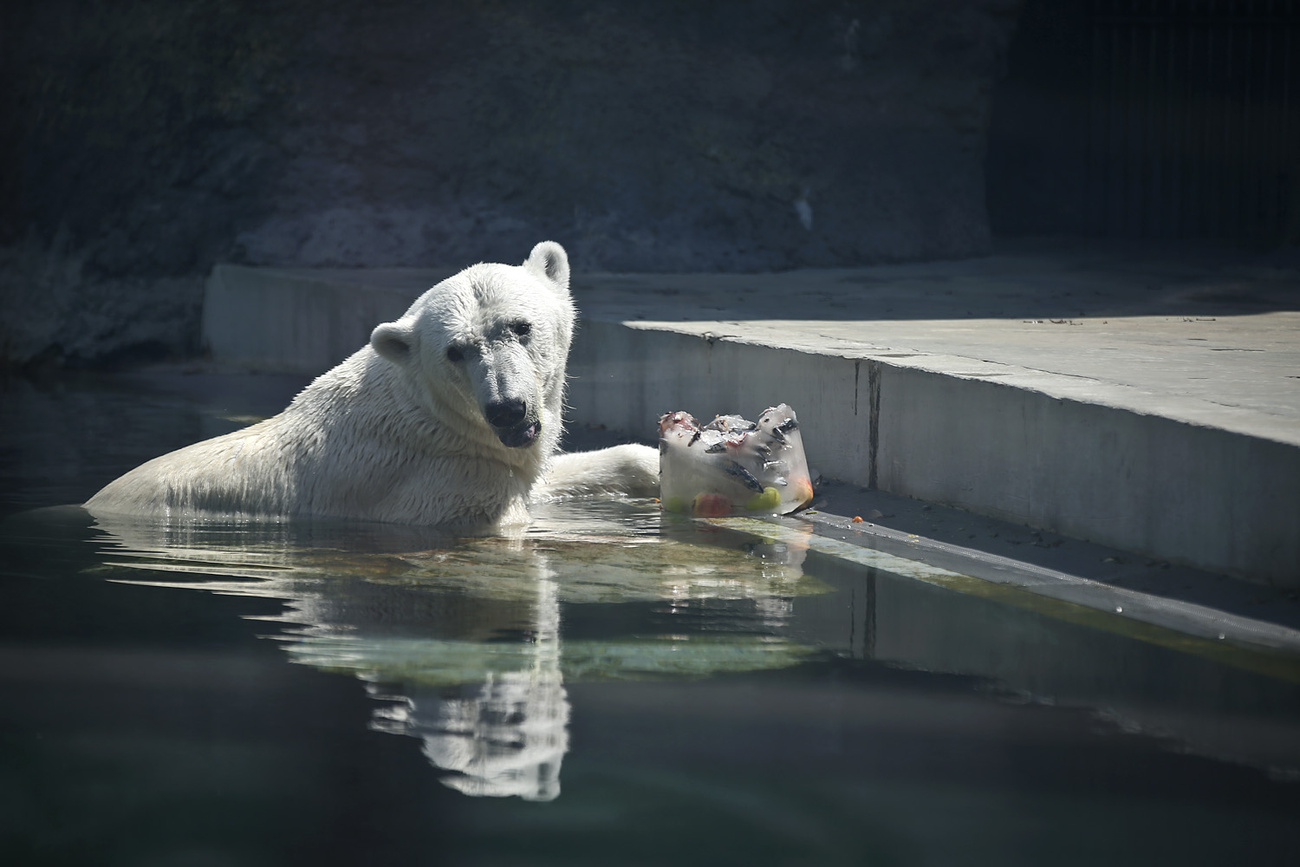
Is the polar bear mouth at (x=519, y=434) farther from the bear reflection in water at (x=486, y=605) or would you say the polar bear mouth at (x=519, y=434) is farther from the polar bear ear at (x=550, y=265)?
the polar bear ear at (x=550, y=265)

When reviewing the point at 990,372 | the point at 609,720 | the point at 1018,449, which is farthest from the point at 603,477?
the point at 609,720

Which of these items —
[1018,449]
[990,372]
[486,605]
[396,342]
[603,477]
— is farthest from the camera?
[603,477]

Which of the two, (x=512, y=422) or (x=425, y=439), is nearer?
(x=512, y=422)

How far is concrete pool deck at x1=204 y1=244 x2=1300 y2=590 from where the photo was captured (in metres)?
3.56

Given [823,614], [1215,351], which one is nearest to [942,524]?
[823,614]

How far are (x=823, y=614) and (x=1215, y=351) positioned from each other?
2.60 meters

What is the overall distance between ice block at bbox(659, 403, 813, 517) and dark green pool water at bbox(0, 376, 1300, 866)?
0.78m

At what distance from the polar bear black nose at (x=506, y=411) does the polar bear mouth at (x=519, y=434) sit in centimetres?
7

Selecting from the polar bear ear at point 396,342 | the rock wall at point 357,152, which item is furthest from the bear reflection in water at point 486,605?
the rock wall at point 357,152

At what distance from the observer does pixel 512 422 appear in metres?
4.30

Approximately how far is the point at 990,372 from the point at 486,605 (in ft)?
6.32

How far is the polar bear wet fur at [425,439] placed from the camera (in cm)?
451

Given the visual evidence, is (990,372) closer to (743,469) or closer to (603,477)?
(743,469)

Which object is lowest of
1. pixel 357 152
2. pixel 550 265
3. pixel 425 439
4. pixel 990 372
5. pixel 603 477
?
pixel 603 477
